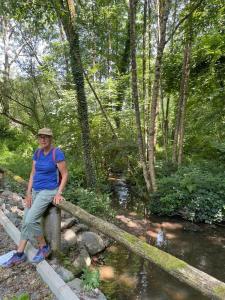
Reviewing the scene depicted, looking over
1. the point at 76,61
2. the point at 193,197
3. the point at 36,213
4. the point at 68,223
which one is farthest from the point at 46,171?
the point at 193,197

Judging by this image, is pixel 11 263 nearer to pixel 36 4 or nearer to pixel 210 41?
pixel 36 4

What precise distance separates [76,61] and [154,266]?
5085mm

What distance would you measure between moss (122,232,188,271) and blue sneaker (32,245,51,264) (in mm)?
1312

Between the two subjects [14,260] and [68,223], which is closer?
[14,260]

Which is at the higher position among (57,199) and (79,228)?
(57,199)

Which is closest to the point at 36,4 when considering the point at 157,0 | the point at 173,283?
the point at 157,0

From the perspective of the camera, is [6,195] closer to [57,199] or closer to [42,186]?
[42,186]

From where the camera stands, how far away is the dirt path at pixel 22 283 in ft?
9.40

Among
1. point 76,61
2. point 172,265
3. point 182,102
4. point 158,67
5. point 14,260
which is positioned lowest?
point 14,260

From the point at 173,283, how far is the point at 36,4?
6.55 meters

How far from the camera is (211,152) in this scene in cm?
1095

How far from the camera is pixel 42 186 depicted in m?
3.38

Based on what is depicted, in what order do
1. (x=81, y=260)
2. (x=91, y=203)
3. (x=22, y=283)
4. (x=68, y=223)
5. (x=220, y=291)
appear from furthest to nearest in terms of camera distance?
(x=91, y=203) < (x=68, y=223) < (x=81, y=260) < (x=22, y=283) < (x=220, y=291)

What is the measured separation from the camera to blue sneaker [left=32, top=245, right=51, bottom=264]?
3309 millimetres
